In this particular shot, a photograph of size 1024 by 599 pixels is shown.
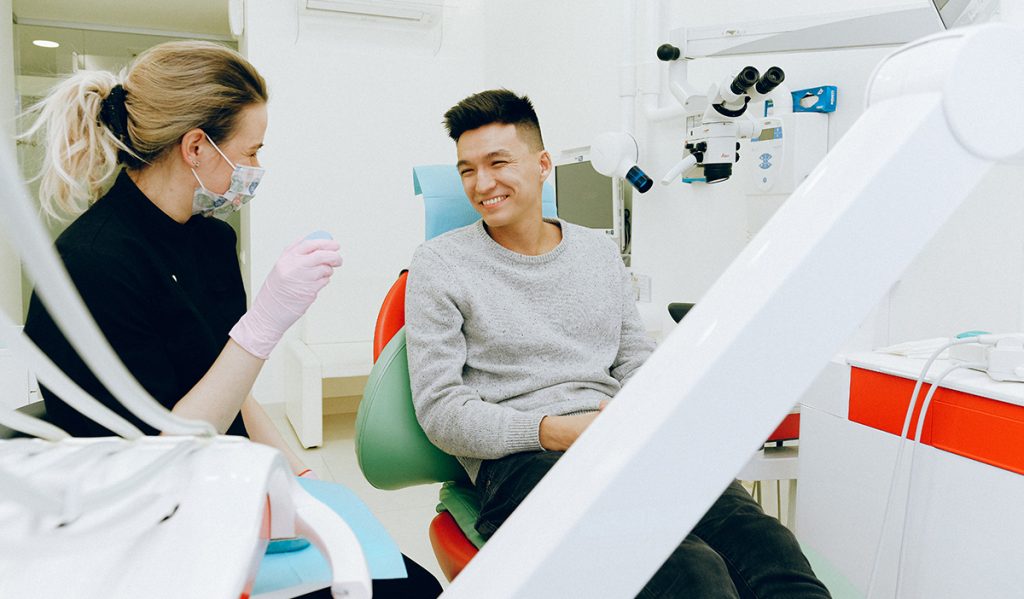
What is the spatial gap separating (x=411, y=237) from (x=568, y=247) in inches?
104

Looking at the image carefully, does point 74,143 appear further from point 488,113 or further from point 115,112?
point 488,113

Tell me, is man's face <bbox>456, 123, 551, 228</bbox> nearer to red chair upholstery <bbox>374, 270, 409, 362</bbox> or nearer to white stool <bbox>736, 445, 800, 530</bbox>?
red chair upholstery <bbox>374, 270, 409, 362</bbox>

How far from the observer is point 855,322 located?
0.31m

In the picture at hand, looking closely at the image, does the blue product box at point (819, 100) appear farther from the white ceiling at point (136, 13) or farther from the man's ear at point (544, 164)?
the white ceiling at point (136, 13)

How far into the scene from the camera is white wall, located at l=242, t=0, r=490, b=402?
3898 millimetres

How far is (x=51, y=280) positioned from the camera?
0.64ft

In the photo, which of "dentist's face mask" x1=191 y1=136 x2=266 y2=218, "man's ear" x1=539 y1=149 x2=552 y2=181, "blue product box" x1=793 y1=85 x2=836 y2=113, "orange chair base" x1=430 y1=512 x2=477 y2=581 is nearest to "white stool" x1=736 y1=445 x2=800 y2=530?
"orange chair base" x1=430 y1=512 x2=477 y2=581

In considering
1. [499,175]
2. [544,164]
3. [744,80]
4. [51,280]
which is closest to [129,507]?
[51,280]

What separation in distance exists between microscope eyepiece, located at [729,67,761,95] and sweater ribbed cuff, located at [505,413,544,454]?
1092 millimetres

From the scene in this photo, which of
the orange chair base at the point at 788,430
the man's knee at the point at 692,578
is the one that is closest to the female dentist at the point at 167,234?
the man's knee at the point at 692,578

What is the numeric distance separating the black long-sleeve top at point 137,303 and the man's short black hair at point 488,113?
23.6 inches

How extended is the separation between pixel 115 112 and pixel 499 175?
74cm

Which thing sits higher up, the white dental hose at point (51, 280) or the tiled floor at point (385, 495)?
the white dental hose at point (51, 280)

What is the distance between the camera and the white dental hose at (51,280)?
174 millimetres
